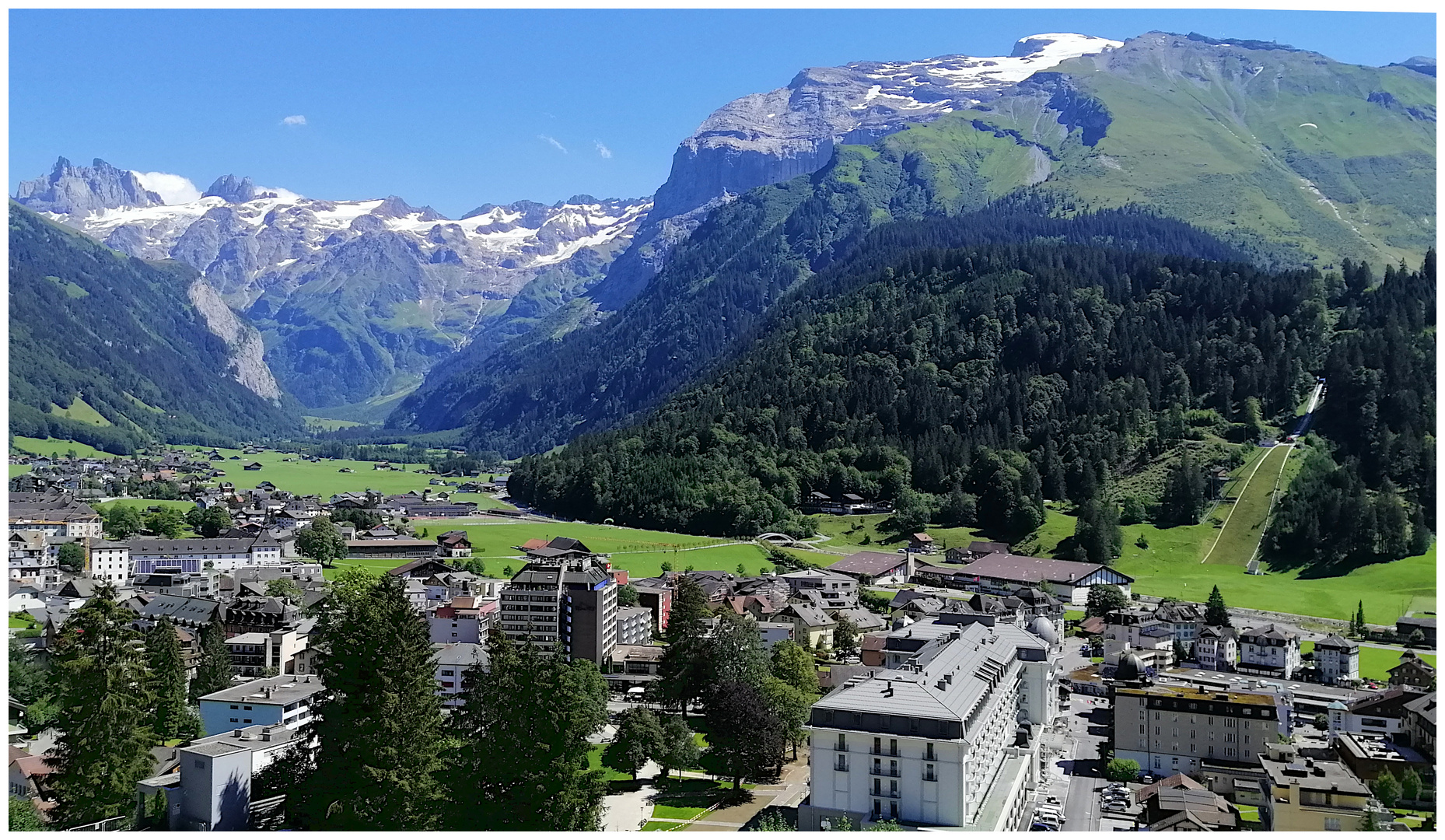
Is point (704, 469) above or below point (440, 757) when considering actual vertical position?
above

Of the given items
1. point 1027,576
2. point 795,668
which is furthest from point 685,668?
point 1027,576

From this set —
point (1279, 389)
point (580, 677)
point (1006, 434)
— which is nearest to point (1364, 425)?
point (1279, 389)

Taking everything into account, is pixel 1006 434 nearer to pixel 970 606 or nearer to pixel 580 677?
pixel 970 606

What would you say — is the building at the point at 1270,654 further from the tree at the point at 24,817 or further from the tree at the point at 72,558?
the tree at the point at 72,558

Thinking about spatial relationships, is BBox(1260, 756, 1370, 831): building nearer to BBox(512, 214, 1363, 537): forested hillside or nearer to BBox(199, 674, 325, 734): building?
BBox(199, 674, 325, 734): building

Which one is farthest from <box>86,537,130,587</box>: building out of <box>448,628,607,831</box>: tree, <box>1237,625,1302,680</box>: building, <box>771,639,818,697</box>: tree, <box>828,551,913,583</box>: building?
<box>1237,625,1302,680</box>: building

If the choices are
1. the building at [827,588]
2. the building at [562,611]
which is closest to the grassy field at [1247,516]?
the building at [827,588]
